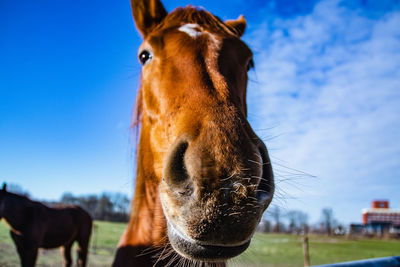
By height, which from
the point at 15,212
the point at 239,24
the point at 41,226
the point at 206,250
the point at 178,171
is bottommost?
the point at 41,226

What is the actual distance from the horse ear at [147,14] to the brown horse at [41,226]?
28.3ft

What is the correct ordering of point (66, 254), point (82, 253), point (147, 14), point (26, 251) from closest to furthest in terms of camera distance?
point (147, 14) → point (26, 251) → point (82, 253) → point (66, 254)

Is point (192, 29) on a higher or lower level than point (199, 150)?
higher

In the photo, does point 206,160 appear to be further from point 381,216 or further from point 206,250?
point 381,216

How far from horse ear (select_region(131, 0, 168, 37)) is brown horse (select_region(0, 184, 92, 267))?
28.3 feet

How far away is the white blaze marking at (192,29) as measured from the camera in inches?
75.4

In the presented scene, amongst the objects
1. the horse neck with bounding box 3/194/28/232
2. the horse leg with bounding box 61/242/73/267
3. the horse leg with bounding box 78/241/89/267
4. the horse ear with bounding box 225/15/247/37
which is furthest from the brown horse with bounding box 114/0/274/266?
the horse leg with bounding box 61/242/73/267

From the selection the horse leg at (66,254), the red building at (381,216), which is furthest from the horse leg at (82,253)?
the red building at (381,216)

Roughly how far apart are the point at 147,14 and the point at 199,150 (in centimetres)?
216

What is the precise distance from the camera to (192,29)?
197 centimetres

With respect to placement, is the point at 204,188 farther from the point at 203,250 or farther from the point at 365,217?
the point at 365,217

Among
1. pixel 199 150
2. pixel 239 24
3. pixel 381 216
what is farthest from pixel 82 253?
pixel 381 216

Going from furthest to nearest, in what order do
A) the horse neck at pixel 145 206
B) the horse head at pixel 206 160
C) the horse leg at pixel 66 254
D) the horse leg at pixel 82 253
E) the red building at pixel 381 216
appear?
the red building at pixel 381 216 → the horse leg at pixel 66 254 → the horse leg at pixel 82 253 → the horse neck at pixel 145 206 → the horse head at pixel 206 160

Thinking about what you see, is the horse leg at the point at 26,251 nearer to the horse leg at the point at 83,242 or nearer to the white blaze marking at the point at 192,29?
the horse leg at the point at 83,242
